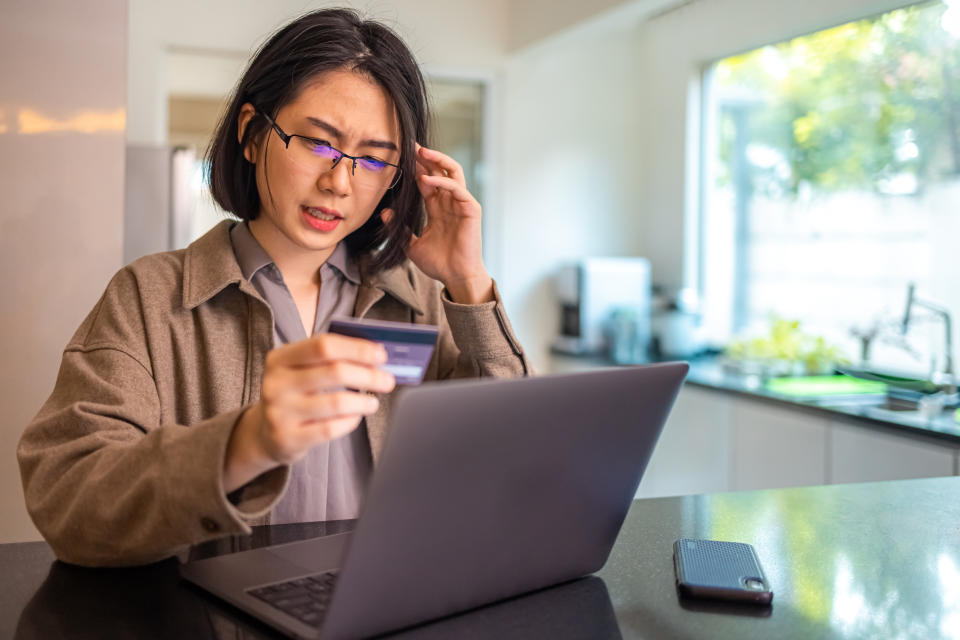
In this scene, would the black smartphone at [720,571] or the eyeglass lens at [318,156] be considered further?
the eyeglass lens at [318,156]

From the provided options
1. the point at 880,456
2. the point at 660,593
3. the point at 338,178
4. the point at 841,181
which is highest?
the point at 841,181

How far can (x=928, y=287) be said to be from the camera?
3318 millimetres

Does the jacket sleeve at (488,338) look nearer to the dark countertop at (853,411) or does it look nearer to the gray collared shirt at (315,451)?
the gray collared shirt at (315,451)

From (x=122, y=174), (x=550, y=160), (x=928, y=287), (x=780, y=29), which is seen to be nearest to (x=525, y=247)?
(x=550, y=160)

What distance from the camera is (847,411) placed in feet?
9.00

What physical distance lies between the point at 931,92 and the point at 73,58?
2779mm

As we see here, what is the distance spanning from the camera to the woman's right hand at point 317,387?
737 millimetres

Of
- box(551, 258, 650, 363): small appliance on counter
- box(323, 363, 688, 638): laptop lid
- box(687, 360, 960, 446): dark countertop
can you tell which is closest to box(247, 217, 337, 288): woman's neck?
box(323, 363, 688, 638): laptop lid

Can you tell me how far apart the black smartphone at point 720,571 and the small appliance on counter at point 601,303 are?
3.15 meters

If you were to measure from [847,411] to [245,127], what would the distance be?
2099 millimetres

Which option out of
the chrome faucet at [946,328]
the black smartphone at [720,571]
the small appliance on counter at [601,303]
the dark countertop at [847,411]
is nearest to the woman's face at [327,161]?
the black smartphone at [720,571]

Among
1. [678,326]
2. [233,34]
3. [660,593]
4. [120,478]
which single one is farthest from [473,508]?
[233,34]

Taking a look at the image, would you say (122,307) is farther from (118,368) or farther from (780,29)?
(780,29)

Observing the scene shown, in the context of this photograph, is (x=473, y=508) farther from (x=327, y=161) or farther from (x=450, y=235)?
(x=450, y=235)
